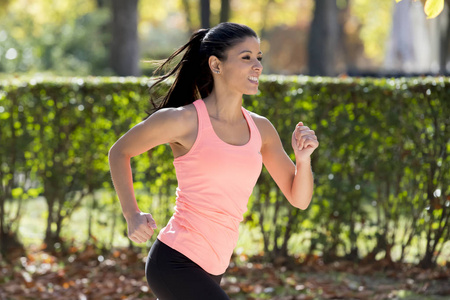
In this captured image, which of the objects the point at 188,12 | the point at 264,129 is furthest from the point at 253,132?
the point at 188,12

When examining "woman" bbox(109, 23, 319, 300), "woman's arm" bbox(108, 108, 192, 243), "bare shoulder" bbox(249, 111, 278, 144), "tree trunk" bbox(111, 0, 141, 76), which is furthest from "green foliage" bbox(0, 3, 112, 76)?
"woman's arm" bbox(108, 108, 192, 243)

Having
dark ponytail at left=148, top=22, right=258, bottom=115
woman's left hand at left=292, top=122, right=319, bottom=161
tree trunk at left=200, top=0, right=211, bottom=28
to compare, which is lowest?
woman's left hand at left=292, top=122, right=319, bottom=161

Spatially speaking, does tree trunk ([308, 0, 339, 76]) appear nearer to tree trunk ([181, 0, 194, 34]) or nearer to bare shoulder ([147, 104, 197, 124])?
bare shoulder ([147, 104, 197, 124])

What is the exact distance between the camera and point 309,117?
22.6ft

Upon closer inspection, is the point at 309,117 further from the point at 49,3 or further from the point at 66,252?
the point at 49,3

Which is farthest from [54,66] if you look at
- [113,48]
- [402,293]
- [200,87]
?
[200,87]

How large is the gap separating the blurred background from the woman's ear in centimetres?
83

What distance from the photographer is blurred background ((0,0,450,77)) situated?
15328mm

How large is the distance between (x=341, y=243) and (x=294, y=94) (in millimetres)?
1474

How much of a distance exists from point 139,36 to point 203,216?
89.4 ft

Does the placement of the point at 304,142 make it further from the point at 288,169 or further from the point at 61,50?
the point at 61,50

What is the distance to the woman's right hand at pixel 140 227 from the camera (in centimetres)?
291

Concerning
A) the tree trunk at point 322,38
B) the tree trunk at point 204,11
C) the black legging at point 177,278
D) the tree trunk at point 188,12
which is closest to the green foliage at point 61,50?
the tree trunk at point 204,11

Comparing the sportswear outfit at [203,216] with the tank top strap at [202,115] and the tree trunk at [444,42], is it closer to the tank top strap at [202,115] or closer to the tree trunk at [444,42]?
the tank top strap at [202,115]
